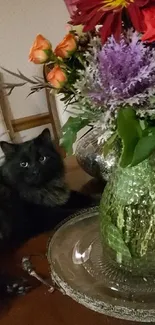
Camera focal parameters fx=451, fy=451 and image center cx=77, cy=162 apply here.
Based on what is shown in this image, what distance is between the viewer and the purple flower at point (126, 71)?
59 cm

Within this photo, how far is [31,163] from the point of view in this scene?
118 centimetres

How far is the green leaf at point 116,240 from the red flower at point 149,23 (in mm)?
335

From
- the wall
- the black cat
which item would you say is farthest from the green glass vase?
the wall

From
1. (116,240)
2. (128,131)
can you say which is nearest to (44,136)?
(116,240)

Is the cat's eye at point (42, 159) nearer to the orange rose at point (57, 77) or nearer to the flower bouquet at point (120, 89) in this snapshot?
the flower bouquet at point (120, 89)

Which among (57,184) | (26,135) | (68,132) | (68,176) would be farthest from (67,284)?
(26,135)

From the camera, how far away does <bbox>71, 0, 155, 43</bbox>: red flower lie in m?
0.56

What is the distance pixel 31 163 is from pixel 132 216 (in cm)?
50

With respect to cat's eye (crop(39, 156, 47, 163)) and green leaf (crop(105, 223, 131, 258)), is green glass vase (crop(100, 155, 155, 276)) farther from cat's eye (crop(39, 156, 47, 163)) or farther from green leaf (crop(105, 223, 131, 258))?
cat's eye (crop(39, 156, 47, 163))

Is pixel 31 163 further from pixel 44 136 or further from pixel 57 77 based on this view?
pixel 57 77

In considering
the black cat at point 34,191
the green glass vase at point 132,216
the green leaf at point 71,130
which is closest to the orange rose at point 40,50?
the green leaf at point 71,130

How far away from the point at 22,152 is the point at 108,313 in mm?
595

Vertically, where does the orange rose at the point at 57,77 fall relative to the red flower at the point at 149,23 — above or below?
below

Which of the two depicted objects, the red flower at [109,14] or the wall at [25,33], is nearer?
the red flower at [109,14]
